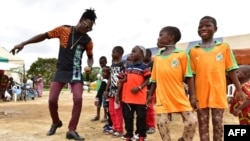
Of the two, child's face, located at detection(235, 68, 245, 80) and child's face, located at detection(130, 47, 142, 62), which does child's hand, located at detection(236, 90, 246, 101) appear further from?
child's face, located at detection(130, 47, 142, 62)

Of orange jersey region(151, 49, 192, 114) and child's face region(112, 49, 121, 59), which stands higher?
child's face region(112, 49, 121, 59)

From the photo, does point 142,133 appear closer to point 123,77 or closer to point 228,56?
point 123,77

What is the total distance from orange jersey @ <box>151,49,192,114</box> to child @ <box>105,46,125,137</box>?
2.05 m

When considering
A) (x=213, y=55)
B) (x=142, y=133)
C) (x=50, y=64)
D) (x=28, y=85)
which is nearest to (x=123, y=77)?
(x=142, y=133)

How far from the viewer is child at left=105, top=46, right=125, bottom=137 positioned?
18.6ft

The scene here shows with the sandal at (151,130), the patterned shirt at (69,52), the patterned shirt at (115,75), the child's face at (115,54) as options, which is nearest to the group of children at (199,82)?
the patterned shirt at (69,52)

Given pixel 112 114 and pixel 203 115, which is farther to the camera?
pixel 112 114

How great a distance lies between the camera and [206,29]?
373 centimetres

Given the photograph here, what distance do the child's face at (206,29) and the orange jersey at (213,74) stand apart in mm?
141

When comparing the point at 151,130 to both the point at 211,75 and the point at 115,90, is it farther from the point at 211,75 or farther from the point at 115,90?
the point at 211,75

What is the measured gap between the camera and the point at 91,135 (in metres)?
5.60

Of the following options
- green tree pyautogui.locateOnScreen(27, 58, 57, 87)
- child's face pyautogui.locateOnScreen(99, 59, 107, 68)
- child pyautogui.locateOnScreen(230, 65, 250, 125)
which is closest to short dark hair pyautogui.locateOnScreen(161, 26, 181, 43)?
child pyautogui.locateOnScreen(230, 65, 250, 125)

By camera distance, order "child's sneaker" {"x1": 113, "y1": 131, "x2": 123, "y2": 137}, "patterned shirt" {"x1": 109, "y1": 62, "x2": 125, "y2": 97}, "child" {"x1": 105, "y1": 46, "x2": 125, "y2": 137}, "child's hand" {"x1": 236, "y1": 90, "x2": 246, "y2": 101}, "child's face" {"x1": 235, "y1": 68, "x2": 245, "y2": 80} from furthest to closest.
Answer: "patterned shirt" {"x1": 109, "y1": 62, "x2": 125, "y2": 97}, "child" {"x1": 105, "y1": 46, "x2": 125, "y2": 137}, "child's sneaker" {"x1": 113, "y1": 131, "x2": 123, "y2": 137}, "child's face" {"x1": 235, "y1": 68, "x2": 245, "y2": 80}, "child's hand" {"x1": 236, "y1": 90, "x2": 246, "y2": 101}

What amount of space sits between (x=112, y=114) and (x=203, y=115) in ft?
8.05
